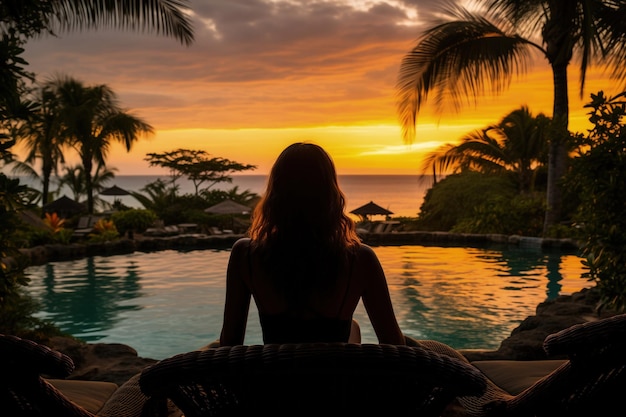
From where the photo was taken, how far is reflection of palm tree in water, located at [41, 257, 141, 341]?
8914mm

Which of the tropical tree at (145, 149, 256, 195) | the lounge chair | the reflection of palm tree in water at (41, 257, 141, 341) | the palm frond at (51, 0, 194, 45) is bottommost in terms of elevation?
the reflection of palm tree in water at (41, 257, 141, 341)

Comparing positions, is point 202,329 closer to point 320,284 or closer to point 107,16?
point 107,16

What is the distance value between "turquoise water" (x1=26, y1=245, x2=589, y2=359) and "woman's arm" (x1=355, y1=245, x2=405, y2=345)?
15.3ft

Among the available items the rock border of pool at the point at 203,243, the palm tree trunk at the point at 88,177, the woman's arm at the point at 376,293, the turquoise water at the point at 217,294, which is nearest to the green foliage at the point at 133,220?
the rock border of pool at the point at 203,243

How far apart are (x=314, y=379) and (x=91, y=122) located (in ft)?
73.8

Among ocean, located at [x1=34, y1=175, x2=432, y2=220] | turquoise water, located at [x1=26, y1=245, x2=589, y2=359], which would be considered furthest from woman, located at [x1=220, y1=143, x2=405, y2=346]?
ocean, located at [x1=34, y1=175, x2=432, y2=220]

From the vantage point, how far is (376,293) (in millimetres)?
1931

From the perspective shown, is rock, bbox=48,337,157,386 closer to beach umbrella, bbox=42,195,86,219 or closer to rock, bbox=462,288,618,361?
rock, bbox=462,288,618,361

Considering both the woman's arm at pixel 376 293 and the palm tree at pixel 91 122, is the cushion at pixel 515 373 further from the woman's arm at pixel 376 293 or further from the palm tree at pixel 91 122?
the palm tree at pixel 91 122

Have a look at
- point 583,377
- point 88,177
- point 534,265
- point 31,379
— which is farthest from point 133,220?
point 583,377

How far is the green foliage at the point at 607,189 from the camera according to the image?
15.2ft

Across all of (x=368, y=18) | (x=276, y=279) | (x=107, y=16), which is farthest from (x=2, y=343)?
(x=368, y=18)

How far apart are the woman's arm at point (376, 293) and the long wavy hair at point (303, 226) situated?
61 mm

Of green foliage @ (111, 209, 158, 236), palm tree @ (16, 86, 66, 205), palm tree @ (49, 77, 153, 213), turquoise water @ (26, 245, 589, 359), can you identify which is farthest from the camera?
palm tree @ (49, 77, 153, 213)
